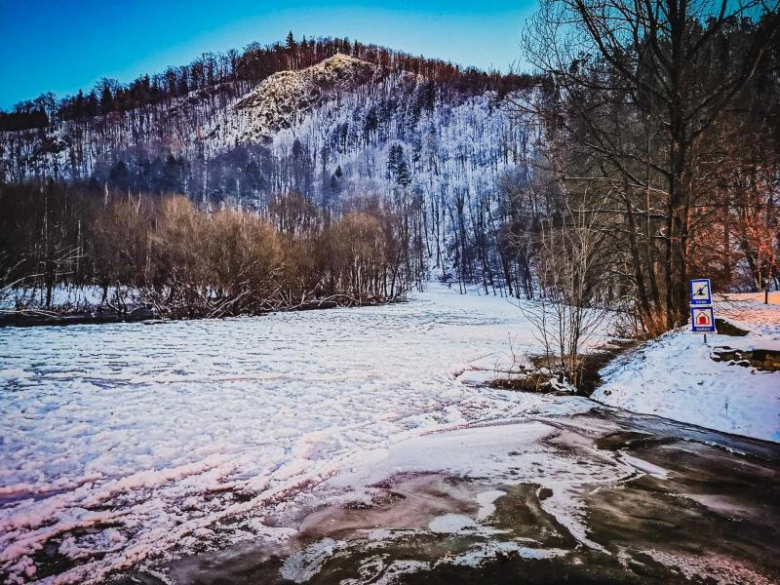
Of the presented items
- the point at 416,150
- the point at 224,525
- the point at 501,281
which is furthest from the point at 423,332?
the point at 416,150

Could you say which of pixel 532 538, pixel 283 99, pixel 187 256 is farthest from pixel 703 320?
pixel 283 99

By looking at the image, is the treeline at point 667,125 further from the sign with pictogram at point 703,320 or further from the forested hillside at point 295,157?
the forested hillside at point 295,157

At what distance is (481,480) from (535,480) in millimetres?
546

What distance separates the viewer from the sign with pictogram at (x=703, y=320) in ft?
26.6

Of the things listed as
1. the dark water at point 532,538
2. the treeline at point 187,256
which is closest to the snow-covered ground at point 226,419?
the dark water at point 532,538

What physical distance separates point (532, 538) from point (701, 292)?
7057 millimetres

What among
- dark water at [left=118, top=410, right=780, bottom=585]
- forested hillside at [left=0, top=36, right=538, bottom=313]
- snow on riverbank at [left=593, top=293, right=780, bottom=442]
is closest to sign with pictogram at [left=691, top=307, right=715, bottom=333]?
snow on riverbank at [left=593, top=293, right=780, bottom=442]

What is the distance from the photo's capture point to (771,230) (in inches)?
518

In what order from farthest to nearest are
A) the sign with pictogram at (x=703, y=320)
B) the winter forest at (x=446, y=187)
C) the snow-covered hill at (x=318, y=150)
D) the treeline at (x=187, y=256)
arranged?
the snow-covered hill at (x=318, y=150) → the treeline at (x=187, y=256) → the winter forest at (x=446, y=187) → the sign with pictogram at (x=703, y=320)

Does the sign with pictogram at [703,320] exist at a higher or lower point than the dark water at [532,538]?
higher

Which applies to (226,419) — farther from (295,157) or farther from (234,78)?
(234,78)

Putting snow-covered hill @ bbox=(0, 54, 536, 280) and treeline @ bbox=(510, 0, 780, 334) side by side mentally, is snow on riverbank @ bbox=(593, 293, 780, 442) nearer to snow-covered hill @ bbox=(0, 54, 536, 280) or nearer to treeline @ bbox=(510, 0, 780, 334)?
treeline @ bbox=(510, 0, 780, 334)

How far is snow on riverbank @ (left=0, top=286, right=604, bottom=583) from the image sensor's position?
11.8 feet

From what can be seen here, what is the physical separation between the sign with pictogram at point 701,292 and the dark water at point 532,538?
404 cm
